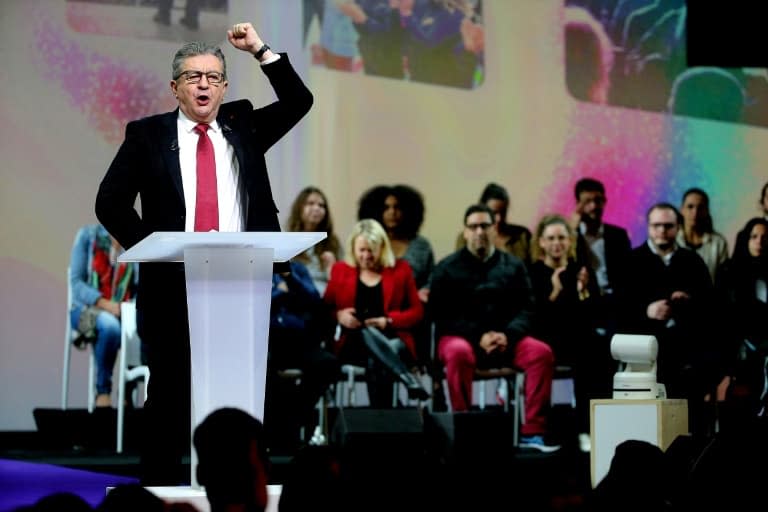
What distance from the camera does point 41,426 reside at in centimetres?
675

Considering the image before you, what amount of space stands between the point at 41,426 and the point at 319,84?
2.71 m

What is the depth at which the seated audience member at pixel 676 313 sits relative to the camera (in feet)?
19.9

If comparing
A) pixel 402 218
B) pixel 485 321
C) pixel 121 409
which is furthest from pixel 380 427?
pixel 402 218

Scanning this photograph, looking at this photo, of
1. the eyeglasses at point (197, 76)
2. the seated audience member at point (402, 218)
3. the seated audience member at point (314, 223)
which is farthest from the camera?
the seated audience member at point (402, 218)

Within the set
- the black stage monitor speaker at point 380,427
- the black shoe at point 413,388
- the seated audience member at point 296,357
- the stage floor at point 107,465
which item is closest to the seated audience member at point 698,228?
the stage floor at point 107,465

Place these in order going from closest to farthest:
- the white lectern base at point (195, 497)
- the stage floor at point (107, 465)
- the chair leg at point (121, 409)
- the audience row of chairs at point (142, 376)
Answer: the stage floor at point (107, 465), the white lectern base at point (195, 497), the chair leg at point (121, 409), the audience row of chairs at point (142, 376)

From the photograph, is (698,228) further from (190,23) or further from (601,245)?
(190,23)

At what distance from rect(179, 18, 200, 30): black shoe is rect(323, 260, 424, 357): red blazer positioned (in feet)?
6.59

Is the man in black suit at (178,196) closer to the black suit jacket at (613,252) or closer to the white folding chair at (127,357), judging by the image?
the white folding chair at (127,357)

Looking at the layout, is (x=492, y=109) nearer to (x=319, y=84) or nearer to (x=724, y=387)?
(x=319, y=84)

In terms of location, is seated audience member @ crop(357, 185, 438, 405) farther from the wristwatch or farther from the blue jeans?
the wristwatch

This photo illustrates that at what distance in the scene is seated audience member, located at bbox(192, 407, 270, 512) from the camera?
1.98 metres

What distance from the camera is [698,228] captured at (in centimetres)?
755

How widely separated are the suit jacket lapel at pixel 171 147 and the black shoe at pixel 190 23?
15.0ft
